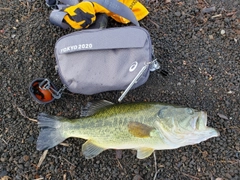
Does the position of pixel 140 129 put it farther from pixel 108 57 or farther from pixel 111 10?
pixel 111 10

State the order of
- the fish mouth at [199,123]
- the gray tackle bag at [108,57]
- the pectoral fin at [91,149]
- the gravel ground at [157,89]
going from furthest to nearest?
the gravel ground at [157,89] → the pectoral fin at [91,149] → the gray tackle bag at [108,57] → the fish mouth at [199,123]

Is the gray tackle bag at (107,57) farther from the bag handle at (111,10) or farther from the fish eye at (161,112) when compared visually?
the fish eye at (161,112)

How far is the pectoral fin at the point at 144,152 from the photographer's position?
313 centimetres

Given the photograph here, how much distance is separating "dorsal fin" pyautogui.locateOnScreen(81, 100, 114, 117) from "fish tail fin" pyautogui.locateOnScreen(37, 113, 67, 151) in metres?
0.22

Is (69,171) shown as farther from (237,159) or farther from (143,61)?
(237,159)

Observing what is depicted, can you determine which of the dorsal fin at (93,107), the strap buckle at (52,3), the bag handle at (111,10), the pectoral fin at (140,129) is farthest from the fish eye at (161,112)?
the strap buckle at (52,3)

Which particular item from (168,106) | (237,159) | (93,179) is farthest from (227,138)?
(93,179)

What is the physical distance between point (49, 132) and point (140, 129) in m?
0.91

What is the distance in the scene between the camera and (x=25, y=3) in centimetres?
365

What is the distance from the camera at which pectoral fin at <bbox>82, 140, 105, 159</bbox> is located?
3.20 meters

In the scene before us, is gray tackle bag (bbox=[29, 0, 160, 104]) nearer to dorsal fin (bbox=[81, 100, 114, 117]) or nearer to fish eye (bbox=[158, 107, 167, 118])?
dorsal fin (bbox=[81, 100, 114, 117])

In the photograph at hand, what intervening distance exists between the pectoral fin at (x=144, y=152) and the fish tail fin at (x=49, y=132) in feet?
2.44

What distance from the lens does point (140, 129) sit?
302 cm

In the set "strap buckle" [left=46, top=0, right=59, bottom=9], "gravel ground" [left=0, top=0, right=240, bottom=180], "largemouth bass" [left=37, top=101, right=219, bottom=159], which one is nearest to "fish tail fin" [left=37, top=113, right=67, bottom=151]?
"largemouth bass" [left=37, top=101, right=219, bottom=159]
